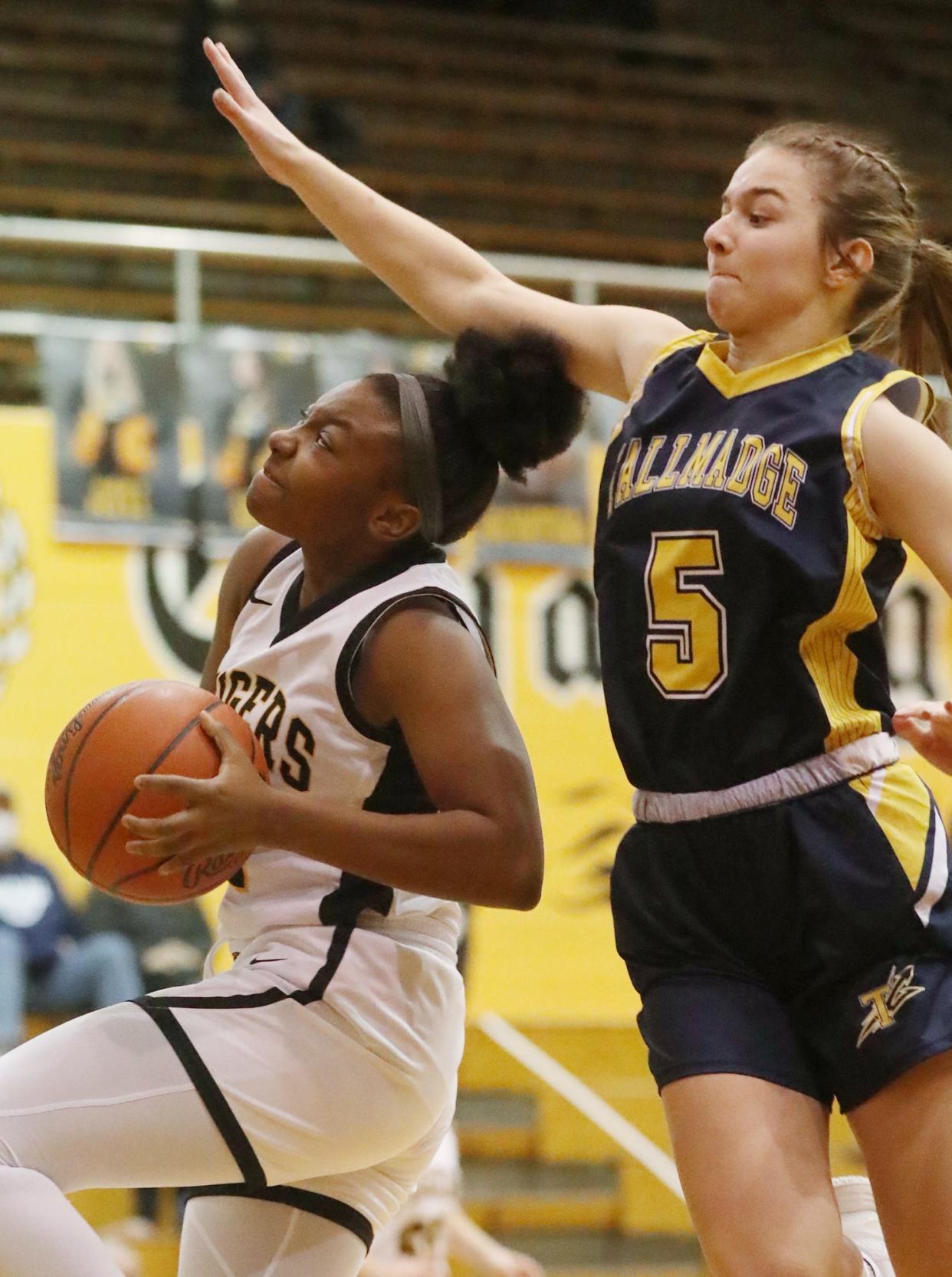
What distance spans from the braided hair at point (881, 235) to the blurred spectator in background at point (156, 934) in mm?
5230

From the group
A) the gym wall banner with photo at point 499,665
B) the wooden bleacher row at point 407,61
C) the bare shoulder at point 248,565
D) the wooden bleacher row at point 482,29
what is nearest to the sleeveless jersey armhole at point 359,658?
the bare shoulder at point 248,565

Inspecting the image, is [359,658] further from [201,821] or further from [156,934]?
[156,934]

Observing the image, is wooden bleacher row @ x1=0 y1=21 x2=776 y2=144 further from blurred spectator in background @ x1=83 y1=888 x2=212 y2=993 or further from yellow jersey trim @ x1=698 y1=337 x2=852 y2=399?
yellow jersey trim @ x1=698 y1=337 x2=852 y2=399

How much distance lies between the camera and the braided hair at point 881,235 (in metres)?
2.75

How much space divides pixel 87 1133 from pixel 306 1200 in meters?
0.41

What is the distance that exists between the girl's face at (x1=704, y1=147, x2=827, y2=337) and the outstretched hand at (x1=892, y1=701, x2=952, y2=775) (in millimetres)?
628

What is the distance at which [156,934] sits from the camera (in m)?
7.61

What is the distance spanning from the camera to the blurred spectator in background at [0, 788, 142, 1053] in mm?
7379

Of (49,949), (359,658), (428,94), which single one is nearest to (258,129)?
(359,658)

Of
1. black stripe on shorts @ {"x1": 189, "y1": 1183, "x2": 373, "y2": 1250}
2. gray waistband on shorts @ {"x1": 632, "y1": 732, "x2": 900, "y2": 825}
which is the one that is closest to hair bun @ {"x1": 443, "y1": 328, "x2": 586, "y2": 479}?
gray waistband on shorts @ {"x1": 632, "y1": 732, "x2": 900, "y2": 825}

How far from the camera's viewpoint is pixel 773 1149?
2420 mm

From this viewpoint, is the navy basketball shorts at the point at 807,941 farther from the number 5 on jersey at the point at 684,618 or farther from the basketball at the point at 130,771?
the basketball at the point at 130,771

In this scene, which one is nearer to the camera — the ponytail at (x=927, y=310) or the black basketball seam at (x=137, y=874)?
the black basketball seam at (x=137, y=874)

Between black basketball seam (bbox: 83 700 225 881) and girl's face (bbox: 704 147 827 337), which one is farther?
girl's face (bbox: 704 147 827 337)
